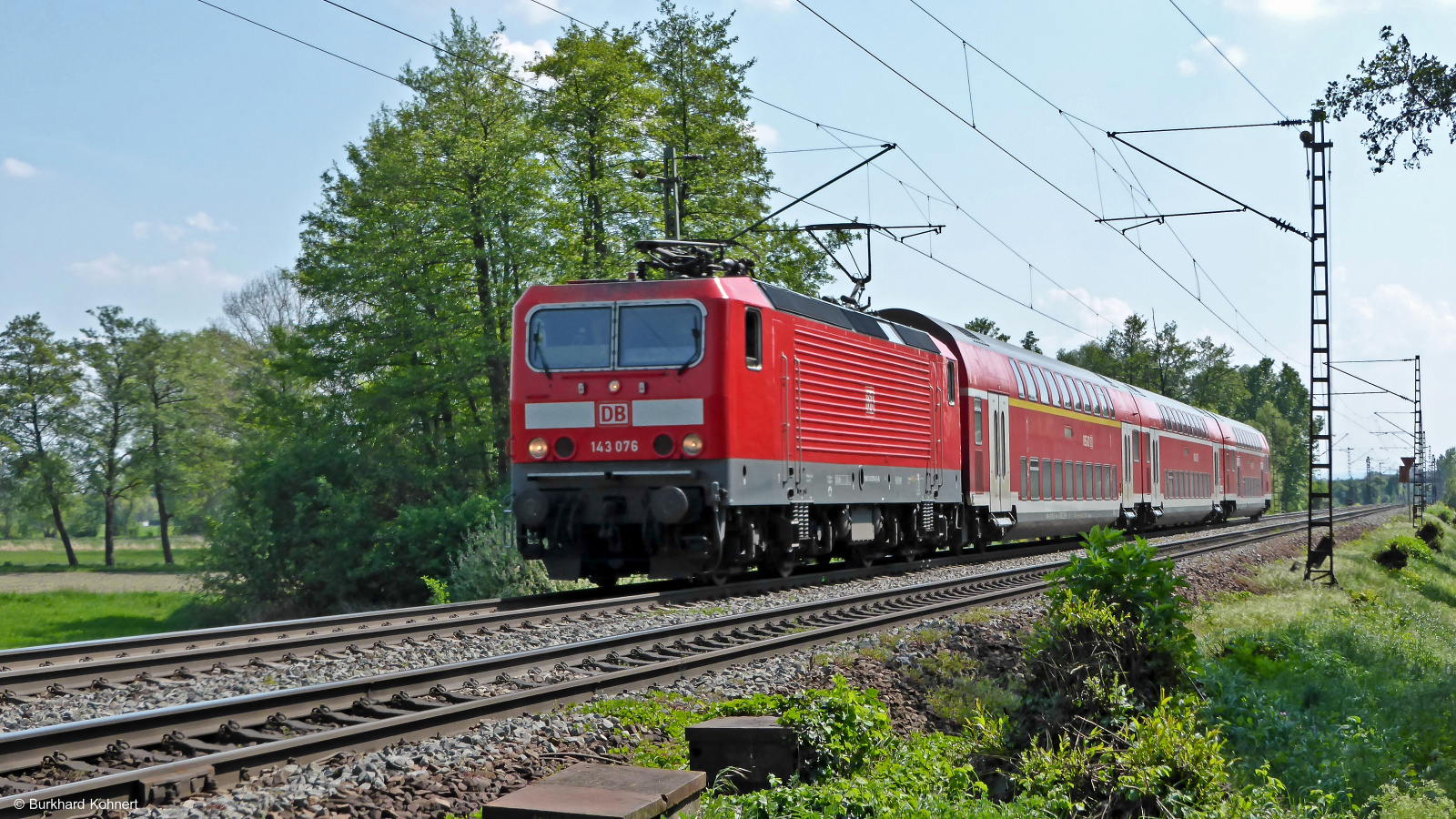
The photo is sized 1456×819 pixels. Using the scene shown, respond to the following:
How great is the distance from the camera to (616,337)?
13805 mm

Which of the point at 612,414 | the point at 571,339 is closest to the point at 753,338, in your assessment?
the point at 612,414

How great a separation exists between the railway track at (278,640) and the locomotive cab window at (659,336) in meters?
2.78

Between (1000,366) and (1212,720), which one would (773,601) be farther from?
(1000,366)

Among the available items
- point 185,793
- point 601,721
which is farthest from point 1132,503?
→ point 185,793

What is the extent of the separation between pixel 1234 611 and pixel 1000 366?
954 cm

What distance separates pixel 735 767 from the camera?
17.8 feet

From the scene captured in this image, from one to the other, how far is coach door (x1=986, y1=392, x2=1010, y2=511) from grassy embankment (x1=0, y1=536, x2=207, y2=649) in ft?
65.6

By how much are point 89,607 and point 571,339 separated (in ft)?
99.0

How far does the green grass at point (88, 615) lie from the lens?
30.7 m

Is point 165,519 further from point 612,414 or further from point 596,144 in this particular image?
point 612,414

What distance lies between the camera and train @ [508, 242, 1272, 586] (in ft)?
44.0

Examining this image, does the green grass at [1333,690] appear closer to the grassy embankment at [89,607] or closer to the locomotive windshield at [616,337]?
the locomotive windshield at [616,337]

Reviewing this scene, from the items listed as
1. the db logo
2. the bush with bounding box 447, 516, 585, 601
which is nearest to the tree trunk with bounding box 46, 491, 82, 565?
the bush with bounding box 447, 516, 585, 601

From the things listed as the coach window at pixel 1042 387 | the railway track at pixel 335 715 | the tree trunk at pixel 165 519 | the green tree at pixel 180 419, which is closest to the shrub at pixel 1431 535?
the coach window at pixel 1042 387
